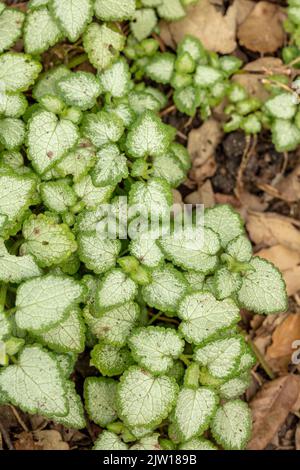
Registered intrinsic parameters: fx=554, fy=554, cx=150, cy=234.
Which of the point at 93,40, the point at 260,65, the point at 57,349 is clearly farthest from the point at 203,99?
the point at 57,349

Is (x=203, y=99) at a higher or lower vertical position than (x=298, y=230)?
higher

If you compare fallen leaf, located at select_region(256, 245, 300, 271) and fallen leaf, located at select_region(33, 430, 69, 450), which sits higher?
fallen leaf, located at select_region(256, 245, 300, 271)

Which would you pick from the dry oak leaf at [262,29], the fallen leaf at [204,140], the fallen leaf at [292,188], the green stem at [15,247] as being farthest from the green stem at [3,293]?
the dry oak leaf at [262,29]

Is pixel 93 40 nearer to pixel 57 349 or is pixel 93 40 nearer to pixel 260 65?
pixel 260 65

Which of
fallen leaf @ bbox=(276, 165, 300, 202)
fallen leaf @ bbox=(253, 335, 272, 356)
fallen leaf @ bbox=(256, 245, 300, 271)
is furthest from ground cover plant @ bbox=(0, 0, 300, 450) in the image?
fallen leaf @ bbox=(276, 165, 300, 202)

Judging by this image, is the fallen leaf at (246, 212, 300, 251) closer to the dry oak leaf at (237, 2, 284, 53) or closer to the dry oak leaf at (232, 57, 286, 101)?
the dry oak leaf at (232, 57, 286, 101)

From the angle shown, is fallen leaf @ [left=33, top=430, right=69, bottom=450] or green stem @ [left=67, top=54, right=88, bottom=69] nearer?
fallen leaf @ [left=33, top=430, right=69, bottom=450]
